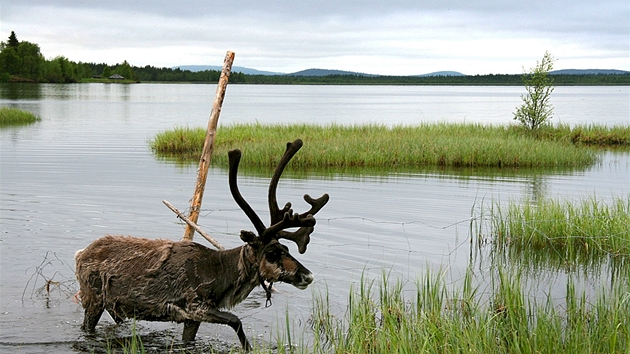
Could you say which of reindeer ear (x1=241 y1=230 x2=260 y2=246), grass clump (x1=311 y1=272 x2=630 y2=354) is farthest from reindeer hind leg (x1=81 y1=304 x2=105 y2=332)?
grass clump (x1=311 y1=272 x2=630 y2=354)

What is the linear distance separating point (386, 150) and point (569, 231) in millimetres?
13678

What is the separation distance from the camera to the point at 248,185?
802 inches

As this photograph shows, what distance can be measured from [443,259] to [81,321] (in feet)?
19.1

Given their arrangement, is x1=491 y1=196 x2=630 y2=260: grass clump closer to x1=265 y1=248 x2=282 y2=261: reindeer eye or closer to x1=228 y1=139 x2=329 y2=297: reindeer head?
x1=228 y1=139 x2=329 y2=297: reindeer head

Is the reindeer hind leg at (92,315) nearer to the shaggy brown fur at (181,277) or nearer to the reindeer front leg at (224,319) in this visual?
the shaggy brown fur at (181,277)

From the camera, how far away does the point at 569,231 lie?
1259cm

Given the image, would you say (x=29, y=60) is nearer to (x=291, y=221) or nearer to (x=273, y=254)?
(x=273, y=254)

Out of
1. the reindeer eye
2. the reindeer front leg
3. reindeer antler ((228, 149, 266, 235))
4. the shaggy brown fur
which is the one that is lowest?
the reindeer front leg

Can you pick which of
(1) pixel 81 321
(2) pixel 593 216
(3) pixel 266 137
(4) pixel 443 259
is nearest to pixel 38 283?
(1) pixel 81 321

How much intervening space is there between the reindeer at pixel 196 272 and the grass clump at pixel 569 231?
19.2 ft

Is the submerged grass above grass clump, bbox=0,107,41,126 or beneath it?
beneath

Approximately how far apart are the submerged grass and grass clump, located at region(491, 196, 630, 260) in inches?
466

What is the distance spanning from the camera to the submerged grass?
990 inches

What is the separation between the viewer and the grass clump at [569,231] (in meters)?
12.0
